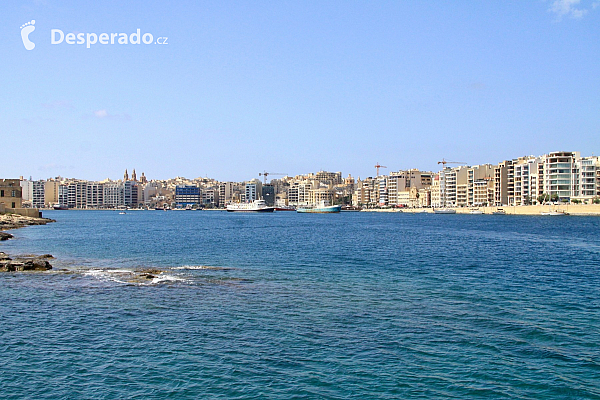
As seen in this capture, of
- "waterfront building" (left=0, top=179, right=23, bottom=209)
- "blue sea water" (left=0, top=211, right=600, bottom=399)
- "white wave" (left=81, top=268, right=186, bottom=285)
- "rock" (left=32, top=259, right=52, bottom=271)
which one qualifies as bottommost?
"blue sea water" (left=0, top=211, right=600, bottom=399)

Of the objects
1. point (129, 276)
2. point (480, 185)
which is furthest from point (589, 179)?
point (129, 276)

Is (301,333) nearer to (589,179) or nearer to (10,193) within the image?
(10,193)

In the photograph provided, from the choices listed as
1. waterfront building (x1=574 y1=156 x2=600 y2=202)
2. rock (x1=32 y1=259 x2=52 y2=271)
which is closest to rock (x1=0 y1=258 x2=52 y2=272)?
rock (x1=32 y1=259 x2=52 y2=271)

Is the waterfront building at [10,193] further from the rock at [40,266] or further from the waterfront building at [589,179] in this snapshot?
the waterfront building at [589,179]

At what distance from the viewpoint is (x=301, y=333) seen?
17.1m

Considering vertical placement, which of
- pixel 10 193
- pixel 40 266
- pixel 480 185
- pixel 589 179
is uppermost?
pixel 589 179

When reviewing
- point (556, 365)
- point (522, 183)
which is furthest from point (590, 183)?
point (556, 365)

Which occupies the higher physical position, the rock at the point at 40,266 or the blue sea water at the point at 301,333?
the rock at the point at 40,266

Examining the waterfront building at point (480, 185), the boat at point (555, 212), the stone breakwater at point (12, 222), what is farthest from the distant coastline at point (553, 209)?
the stone breakwater at point (12, 222)

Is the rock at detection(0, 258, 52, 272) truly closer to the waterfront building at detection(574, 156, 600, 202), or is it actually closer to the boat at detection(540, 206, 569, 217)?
the boat at detection(540, 206, 569, 217)

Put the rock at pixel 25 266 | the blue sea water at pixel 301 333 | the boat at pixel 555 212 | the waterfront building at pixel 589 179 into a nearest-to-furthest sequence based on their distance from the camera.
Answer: the blue sea water at pixel 301 333 < the rock at pixel 25 266 < the boat at pixel 555 212 < the waterfront building at pixel 589 179

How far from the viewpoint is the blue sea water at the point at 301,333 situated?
1295 centimetres

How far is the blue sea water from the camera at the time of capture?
12953 millimetres

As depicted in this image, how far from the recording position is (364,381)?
13156 mm
